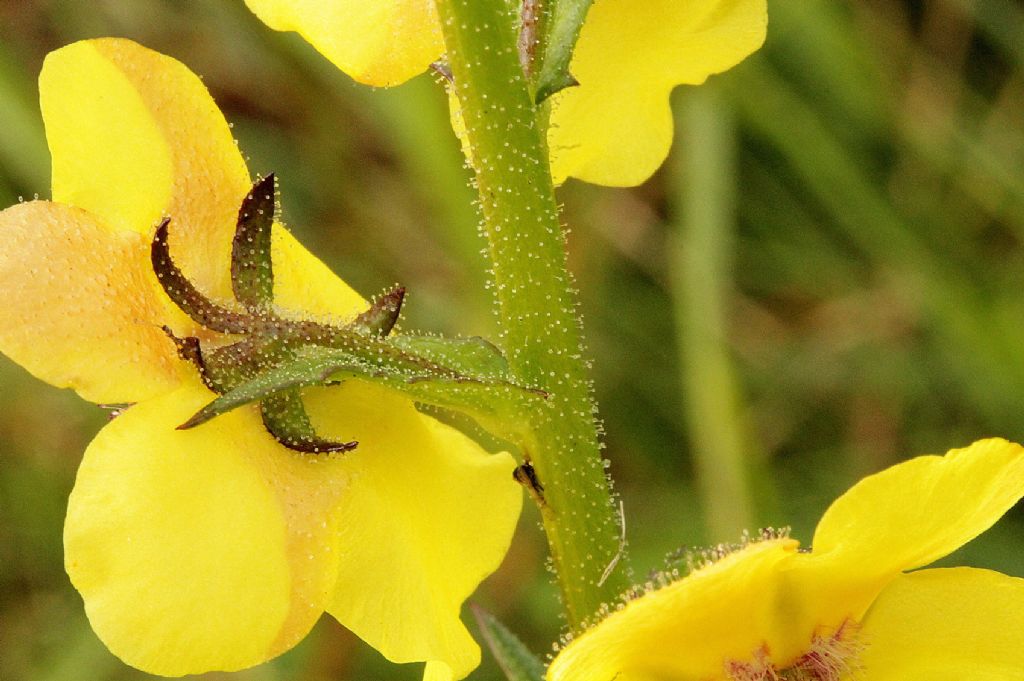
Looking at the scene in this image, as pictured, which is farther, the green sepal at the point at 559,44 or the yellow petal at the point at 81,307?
the green sepal at the point at 559,44

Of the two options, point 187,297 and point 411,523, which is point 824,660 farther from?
point 187,297

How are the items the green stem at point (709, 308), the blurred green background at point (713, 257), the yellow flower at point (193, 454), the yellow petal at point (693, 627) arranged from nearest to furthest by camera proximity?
1. the yellow petal at point (693, 627)
2. the yellow flower at point (193, 454)
3. the green stem at point (709, 308)
4. the blurred green background at point (713, 257)

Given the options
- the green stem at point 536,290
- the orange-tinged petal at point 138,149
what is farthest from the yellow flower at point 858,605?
the orange-tinged petal at point 138,149

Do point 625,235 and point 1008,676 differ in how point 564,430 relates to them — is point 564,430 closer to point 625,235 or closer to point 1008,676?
point 1008,676

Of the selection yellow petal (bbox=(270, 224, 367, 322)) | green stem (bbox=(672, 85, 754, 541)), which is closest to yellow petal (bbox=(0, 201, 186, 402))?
yellow petal (bbox=(270, 224, 367, 322))

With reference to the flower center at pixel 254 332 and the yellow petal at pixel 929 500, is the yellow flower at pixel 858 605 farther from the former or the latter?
the flower center at pixel 254 332

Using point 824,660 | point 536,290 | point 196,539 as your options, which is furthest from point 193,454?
point 824,660
